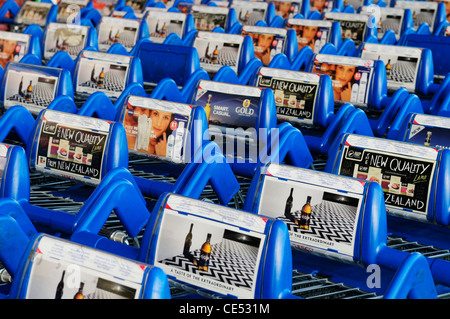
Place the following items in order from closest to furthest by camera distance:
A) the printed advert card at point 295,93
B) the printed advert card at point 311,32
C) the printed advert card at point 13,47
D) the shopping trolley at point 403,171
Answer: the shopping trolley at point 403,171
the printed advert card at point 295,93
the printed advert card at point 13,47
the printed advert card at point 311,32

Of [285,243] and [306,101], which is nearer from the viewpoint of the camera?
[285,243]

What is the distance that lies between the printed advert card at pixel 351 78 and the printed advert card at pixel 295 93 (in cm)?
52

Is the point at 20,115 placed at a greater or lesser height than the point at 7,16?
lesser

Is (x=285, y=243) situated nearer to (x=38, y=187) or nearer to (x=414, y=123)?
(x=414, y=123)

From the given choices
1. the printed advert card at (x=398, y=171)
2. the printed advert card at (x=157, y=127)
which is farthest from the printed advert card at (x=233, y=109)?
the printed advert card at (x=398, y=171)

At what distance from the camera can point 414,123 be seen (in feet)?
11.3

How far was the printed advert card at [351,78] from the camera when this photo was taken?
179 inches

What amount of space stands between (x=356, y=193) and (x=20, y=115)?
215 cm

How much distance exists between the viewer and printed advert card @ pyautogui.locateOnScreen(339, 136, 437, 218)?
2.84 metres

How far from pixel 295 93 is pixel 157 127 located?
1.07 m

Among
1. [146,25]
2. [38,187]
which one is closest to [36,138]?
[38,187]

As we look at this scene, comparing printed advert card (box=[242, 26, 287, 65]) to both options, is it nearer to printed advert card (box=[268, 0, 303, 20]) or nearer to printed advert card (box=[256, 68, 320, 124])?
printed advert card (box=[256, 68, 320, 124])

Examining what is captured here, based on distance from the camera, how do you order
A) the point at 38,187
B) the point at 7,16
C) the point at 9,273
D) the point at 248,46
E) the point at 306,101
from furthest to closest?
the point at 7,16 < the point at 248,46 < the point at 306,101 < the point at 38,187 < the point at 9,273

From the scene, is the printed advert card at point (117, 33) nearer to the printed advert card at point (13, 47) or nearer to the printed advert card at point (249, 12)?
the printed advert card at point (13, 47)
